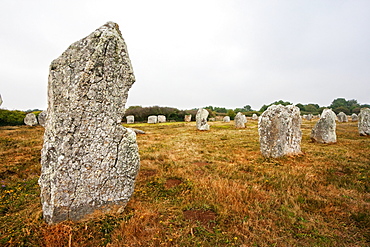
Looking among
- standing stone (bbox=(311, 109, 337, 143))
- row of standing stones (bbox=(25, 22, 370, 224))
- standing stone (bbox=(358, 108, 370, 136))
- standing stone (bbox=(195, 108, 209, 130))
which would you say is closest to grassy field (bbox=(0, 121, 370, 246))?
row of standing stones (bbox=(25, 22, 370, 224))

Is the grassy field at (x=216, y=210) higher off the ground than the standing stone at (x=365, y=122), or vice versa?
the standing stone at (x=365, y=122)

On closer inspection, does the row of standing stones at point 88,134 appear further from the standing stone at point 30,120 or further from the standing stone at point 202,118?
the standing stone at point 30,120

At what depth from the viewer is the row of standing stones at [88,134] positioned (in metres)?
3.52

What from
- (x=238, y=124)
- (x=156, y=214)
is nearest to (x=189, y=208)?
(x=156, y=214)

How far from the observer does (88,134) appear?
3.70 meters

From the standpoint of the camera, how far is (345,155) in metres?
9.22

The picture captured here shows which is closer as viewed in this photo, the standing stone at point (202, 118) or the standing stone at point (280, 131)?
the standing stone at point (280, 131)

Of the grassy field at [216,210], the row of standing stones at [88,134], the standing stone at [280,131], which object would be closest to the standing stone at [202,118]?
the standing stone at [280,131]

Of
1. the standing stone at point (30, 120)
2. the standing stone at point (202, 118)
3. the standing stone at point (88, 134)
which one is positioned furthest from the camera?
the standing stone at point (30, 120)

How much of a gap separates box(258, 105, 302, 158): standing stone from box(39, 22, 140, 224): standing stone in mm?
7388

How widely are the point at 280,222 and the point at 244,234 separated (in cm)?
93

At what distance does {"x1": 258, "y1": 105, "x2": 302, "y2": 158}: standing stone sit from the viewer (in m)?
9.07

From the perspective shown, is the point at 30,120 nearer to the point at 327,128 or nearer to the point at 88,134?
the point at 88,134

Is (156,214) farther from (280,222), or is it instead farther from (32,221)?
(280,222)
